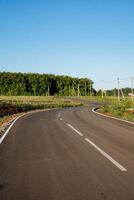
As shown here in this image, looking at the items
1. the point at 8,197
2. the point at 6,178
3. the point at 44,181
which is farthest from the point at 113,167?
the point at 8,197

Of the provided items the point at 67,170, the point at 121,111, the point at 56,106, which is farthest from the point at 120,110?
the point at 56,106

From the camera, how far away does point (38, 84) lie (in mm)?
154125

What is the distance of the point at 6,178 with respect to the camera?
298 inches

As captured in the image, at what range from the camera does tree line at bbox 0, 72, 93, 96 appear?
471 feet

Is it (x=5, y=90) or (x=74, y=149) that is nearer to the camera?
(x=74, y=149)

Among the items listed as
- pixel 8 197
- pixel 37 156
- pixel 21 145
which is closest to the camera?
pixel 8 197

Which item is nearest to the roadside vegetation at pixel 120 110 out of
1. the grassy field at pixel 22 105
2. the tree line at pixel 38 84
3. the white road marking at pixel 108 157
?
the grassy field at pixel 22 105

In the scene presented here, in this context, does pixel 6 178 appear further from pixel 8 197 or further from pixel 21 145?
pixel 21 145

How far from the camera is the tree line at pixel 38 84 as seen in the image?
14366 cm

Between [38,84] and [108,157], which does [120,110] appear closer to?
[108,157]

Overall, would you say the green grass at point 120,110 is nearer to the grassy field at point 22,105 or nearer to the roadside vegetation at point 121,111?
the roadside vegetation at point 121,111

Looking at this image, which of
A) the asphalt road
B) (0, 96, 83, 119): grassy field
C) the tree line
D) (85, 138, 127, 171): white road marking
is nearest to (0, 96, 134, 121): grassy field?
(0, 96, 83, 119): grassy field

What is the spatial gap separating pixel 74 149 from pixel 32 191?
5.08 m

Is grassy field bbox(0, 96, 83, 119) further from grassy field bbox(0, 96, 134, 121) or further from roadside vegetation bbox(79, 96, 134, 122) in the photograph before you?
roadside vegetation bbox(79, 96, 134, 122)
